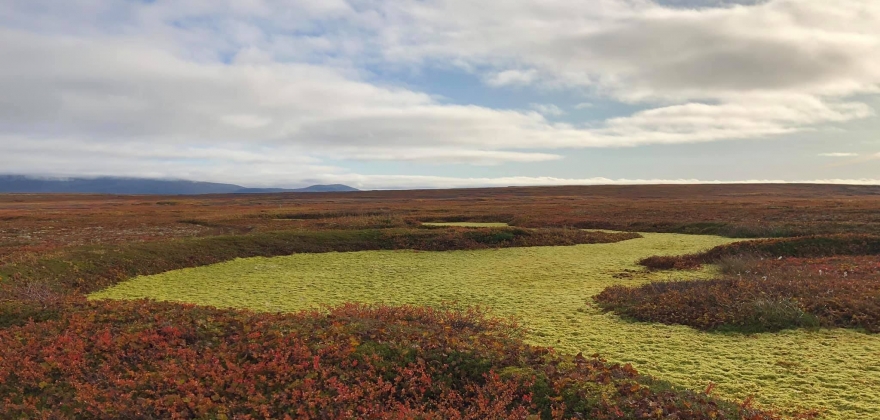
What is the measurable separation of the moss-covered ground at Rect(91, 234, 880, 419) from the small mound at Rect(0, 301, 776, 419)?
6.94ft

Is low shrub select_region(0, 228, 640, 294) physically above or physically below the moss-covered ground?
above

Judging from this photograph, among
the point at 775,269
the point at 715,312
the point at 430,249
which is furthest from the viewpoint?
the point at 430,249

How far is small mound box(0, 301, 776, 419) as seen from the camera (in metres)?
8.84

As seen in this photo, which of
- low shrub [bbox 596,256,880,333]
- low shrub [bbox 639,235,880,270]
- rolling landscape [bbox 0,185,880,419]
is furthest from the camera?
low shrub [bbox 639,235,880,270]

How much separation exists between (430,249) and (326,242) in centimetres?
762

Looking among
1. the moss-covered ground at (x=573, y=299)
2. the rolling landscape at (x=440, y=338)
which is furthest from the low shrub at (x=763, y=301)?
the moss-covered ground at (x=573, y=299)

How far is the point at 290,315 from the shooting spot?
14312 mm

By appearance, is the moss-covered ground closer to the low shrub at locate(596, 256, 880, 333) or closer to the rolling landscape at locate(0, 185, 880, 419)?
the rolling landscape at locate(0, 185, 880, 419)

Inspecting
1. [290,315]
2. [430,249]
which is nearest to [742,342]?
[290,315]

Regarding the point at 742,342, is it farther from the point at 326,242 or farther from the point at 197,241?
the point at 197,241

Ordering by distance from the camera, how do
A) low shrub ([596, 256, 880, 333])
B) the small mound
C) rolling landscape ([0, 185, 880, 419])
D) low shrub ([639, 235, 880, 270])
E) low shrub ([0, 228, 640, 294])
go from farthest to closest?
1. low shrub ([639, 235, 880, 270])
2. low shrub ([0, 228, 640, 294])
3. low shrub ([596, 256, 880, 333])
4. rolling landscape ([0, 185, 880, 419])
5. the small mound

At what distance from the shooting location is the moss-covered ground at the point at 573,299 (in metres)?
10.4

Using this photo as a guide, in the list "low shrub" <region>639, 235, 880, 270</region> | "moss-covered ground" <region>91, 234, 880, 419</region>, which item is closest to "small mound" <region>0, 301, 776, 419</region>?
"moss-covered ground" <region>91, 234, 880, 419</region>

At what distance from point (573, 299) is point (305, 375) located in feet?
39.0
